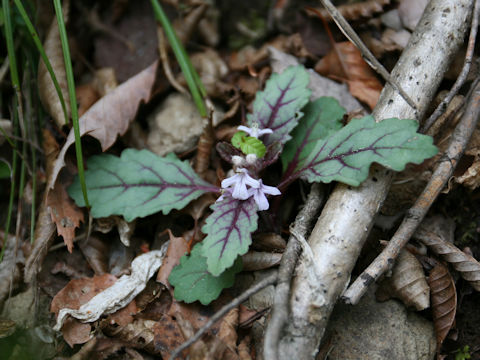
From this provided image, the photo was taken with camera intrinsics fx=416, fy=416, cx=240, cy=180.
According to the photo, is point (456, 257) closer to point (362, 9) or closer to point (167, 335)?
point (167, 335)

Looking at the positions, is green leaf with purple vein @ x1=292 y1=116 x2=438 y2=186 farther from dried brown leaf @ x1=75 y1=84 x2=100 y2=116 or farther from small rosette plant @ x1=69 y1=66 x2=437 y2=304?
dried brown leaf @ x1=75 y1=84 x2=100 y2=116

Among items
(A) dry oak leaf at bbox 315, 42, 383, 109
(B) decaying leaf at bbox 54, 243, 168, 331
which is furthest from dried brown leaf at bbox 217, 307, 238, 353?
(A) dry oak leaf at bbox 315, 42, 383, 109

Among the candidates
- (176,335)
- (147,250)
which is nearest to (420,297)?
(176,335)

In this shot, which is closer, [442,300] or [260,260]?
[442,300]

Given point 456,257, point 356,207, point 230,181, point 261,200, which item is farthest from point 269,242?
point 456,257

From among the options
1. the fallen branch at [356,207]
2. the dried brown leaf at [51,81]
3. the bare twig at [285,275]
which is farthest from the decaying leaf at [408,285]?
the dried brown leaf at [51,81]

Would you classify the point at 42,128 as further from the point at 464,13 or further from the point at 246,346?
the point at 464,13
